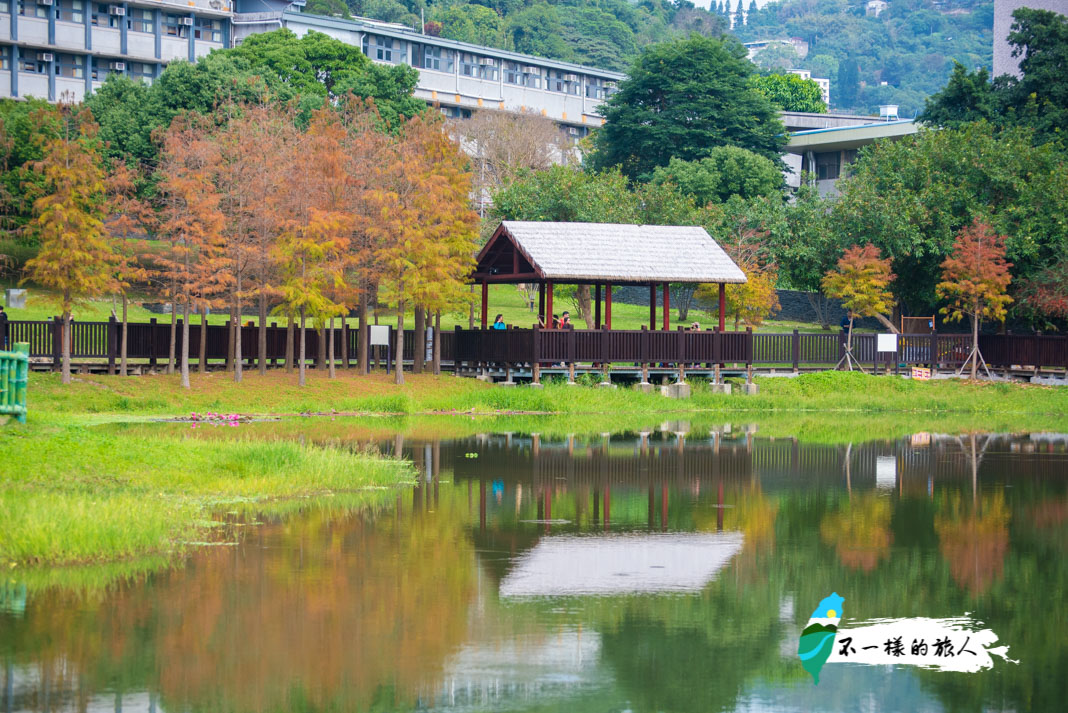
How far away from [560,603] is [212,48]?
3108 inches

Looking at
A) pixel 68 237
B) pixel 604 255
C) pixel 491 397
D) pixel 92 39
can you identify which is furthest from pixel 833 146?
pixel 68 237

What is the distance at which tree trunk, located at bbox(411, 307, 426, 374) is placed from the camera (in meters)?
44.5

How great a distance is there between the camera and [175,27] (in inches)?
3681

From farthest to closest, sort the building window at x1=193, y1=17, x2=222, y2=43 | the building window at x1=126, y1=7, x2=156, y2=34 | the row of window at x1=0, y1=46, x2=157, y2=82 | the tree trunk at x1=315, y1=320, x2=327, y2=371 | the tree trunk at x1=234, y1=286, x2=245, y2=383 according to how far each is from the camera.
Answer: the building window at x1=193, y1=17, x2=222, y2=43 < the building window at x1=126, y1=7, x2=156, y2=34 < the row of window at x1=0, y1=46, x2=157, y2=82 < the tree trunk at x1=315, y1=320, x2=327, y2=371 < the tree trunk at x1=234, y1=286, x2=245, y2=383

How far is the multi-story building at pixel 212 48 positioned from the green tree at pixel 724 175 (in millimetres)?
26663

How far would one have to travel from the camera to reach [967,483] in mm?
24047

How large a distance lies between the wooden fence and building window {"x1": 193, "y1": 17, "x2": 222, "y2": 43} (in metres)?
50.5

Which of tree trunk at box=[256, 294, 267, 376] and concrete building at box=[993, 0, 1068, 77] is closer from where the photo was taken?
tree trunk at box=[256, 294, 267, 376]

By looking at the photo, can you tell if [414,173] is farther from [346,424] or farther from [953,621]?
[953,621]

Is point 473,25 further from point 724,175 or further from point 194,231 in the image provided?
point 194,231

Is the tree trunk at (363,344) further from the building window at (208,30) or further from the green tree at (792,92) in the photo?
the green tree at (792,92)

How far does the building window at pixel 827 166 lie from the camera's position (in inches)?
3593

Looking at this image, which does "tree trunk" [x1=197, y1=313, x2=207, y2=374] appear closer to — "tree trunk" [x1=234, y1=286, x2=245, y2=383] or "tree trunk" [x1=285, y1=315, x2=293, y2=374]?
"tree trunk" [x1=234, y1=286, x2=245, y2=383]

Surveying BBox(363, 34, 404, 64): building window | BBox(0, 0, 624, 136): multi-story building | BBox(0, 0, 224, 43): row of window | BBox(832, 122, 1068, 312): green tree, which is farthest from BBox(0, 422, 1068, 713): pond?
BBox(363, 34, 404, 64): building window
